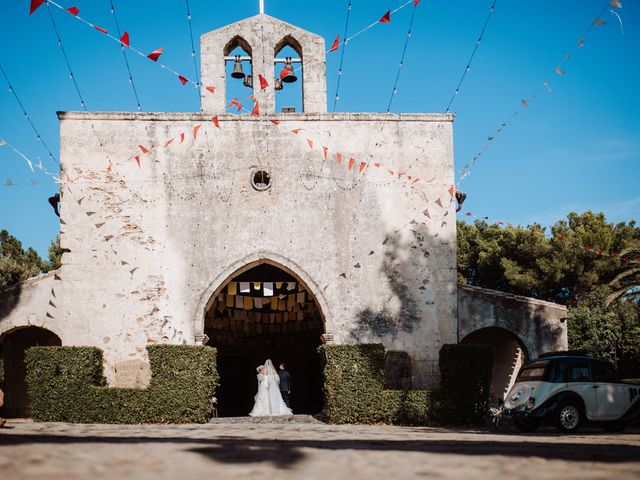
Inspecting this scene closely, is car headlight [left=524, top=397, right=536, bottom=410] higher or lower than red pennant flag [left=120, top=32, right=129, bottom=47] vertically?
lower

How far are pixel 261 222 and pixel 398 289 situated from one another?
3.33m

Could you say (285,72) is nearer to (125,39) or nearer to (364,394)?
(125,39)

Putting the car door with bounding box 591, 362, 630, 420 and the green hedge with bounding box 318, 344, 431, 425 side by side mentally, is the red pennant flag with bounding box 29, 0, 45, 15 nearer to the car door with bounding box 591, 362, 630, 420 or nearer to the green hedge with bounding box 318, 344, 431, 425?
the green hedge with bounding box 318, 344, 431, 425

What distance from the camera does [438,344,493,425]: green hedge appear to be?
44.8 ft

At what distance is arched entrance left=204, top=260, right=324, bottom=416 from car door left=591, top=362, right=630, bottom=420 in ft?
27.0

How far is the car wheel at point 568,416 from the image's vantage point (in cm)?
1207

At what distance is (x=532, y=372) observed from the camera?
12734mm

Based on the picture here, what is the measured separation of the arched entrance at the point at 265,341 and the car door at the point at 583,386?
7929mm

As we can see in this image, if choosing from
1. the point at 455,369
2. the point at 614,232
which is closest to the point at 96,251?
the point at 455,369

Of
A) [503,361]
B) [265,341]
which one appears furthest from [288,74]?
[265,341]

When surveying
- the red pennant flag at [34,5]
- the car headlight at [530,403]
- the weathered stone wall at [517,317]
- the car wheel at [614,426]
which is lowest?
the car wheel at [614,426]

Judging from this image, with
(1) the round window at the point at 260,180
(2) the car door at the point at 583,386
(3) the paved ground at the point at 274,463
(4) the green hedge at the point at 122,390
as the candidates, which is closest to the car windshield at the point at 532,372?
(2) the car door at the point at 583,386

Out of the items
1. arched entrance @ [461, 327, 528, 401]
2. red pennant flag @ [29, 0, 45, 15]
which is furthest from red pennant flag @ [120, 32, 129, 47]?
arched entrance @ [461, 327, 528, 401]

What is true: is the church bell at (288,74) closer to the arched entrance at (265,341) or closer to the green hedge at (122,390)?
the arched entrance at (265,341)
